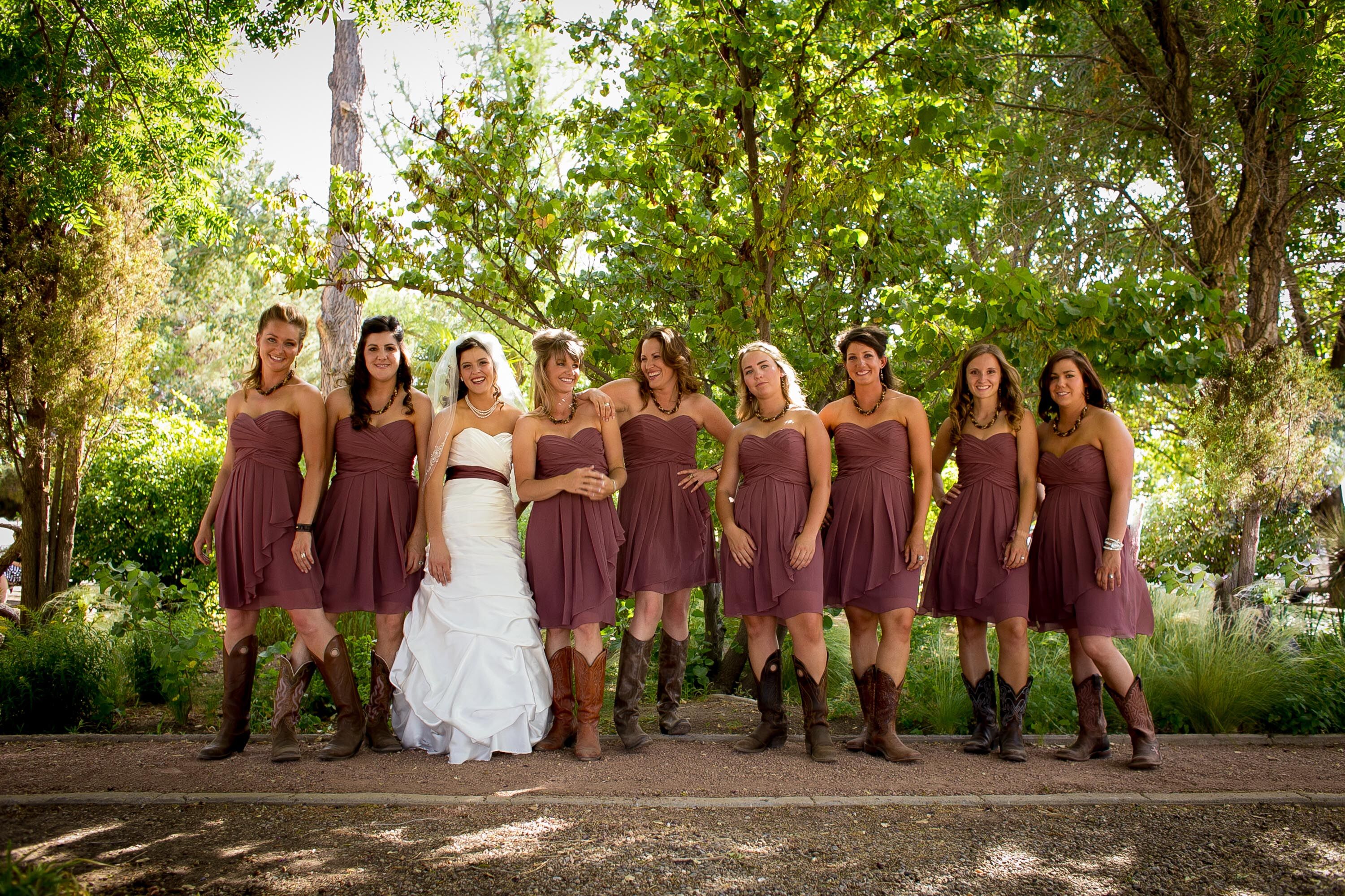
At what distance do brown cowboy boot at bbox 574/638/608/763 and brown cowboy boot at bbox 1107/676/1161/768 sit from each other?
2.42 metres

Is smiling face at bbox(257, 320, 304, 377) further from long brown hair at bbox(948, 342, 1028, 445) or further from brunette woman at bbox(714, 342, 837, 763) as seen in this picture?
long brown hair at bbox(948, 342, 1028, 445)

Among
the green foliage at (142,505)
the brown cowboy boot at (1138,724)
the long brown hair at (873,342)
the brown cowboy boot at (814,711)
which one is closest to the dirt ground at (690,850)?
the brown cowboy boot at (1138,724)

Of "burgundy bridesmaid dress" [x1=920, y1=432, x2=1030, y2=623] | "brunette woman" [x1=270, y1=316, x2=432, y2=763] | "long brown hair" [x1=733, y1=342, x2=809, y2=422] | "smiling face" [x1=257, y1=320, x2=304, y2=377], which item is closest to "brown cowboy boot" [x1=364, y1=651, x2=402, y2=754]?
"brunette woman" [x1=270, y1=316, x2=432, y2=763]

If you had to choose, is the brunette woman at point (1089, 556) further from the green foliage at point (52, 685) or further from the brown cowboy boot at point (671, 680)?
the green foliage at point (52, 685)

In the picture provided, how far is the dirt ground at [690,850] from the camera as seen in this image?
2.99 m

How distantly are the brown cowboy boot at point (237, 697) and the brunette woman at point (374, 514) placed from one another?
14 centimetres

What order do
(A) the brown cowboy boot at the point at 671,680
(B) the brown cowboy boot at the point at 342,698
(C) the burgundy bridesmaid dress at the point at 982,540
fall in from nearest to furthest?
1. (B) the brown cowboy boot at the point at 342,698
2. (C) the burgundy bridesmaid dress at the point at 982,540
3. (A) the brown cowboy boot at the point at 671,680

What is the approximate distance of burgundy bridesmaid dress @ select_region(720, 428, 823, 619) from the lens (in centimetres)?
454

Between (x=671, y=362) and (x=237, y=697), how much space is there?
8.81 feet

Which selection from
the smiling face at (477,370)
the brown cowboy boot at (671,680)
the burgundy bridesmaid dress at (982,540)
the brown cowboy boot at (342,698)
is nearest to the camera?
the brown cowboy boot at (342,698)

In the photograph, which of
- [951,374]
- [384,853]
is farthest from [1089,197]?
[384,853]

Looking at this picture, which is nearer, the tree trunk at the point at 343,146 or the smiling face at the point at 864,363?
the smiling face at the point at 864,363

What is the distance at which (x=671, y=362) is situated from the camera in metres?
4.96

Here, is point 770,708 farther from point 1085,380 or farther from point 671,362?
point 1085,380
